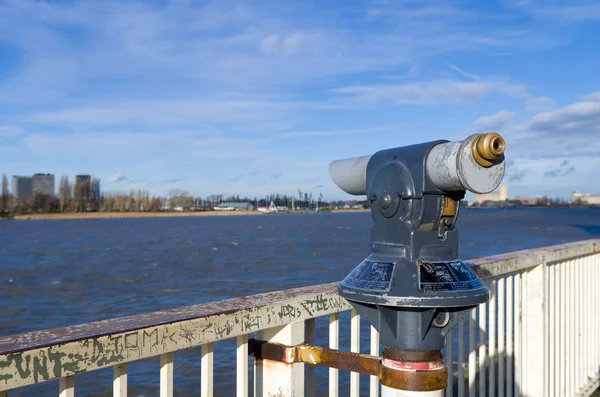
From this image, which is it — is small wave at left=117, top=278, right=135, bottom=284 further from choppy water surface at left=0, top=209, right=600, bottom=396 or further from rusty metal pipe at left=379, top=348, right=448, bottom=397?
rusty metal pipe at left=379, top=348, right=448, bottom=397

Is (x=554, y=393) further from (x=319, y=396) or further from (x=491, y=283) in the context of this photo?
(x=319, y=396)

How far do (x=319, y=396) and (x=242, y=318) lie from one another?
25.6 ft

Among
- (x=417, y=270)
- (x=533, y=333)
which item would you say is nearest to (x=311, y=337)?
(x=417, y=270)

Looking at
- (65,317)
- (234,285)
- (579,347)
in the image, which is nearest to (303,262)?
(234,285)

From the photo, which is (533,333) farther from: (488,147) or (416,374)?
(488,147)

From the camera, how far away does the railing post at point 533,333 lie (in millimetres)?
3773

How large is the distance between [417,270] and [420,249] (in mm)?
67

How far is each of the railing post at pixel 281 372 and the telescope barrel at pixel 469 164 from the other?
912 mm

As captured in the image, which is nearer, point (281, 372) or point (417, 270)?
point (417, 270)

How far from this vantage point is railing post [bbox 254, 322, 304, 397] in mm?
2236

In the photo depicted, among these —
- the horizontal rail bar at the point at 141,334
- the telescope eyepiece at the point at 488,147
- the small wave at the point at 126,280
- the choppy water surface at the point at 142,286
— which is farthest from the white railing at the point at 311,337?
the small wave at the point at 126,280

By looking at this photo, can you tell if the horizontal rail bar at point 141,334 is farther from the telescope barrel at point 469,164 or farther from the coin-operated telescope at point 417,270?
the telescope barrel at point 469,164

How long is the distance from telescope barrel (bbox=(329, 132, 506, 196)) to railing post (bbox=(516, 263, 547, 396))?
2423 millimetres

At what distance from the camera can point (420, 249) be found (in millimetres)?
1699
